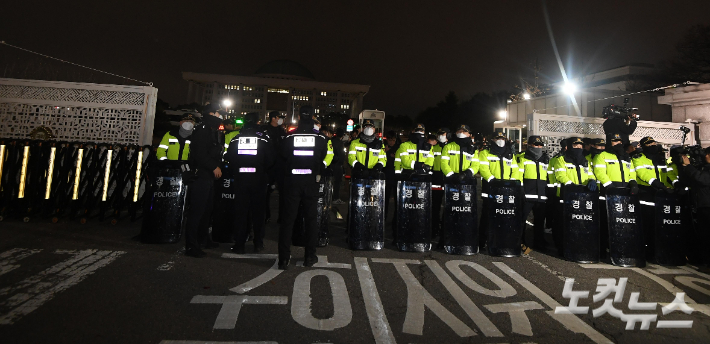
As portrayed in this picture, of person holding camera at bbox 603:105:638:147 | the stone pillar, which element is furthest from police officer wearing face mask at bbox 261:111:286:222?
the stone pillar

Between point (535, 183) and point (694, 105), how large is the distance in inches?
437

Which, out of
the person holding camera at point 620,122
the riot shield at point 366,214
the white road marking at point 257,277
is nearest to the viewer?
the white road marking at point 257,277

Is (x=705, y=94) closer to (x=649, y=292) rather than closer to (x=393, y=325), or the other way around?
(x=649, y=292)

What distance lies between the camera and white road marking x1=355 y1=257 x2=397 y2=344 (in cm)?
297

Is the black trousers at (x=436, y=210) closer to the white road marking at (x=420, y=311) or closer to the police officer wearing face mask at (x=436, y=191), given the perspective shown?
the police officer wearing face mask at (x=436, y=191)

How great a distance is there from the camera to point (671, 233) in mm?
5395

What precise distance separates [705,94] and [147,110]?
56.9 ft

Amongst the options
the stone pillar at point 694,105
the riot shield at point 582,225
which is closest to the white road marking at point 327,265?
the riot shield at point 582,225

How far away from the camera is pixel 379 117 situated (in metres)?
20.7

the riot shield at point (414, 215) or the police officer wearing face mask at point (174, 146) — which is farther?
the police officer wearing face mask at point (174, 146)

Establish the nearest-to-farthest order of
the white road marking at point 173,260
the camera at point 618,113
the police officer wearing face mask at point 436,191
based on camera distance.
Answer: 1. the white road marking at point 173,260
2. the police officer wearing face mask at point 436,191
3. the camera at point 618,113

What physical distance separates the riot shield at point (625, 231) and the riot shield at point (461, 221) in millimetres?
2002

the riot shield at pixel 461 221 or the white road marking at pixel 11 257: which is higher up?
the riot shield at pixel 461 221

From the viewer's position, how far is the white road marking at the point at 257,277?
12.4ft
